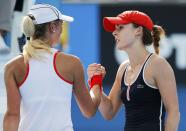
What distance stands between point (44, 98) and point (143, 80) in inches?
25.7

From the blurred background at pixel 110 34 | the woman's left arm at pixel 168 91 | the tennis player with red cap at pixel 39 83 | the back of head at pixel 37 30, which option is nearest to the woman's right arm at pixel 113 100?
the woman's left arm at pixel 168 91

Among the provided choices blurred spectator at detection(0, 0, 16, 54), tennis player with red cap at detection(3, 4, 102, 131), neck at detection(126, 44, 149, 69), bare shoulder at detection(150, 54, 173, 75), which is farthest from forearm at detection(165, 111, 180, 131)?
blurred spectator at detection(0, 0, 16, 54)

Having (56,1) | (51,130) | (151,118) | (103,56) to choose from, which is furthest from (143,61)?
(103,56)

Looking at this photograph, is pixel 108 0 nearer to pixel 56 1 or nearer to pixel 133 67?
pixel 56 1

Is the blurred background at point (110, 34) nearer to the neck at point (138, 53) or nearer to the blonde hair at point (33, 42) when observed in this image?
A: the neck at point (138, 53)

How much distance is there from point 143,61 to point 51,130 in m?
0.77

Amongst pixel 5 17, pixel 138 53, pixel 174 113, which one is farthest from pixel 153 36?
pixel 5 17

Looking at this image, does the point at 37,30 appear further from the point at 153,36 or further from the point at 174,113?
the point at 174,113

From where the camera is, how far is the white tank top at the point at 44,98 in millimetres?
3955

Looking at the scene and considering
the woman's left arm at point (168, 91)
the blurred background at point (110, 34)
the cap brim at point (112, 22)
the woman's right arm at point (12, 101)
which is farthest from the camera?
the blurred background at point (110, 34)

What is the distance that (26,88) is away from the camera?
3967 mm

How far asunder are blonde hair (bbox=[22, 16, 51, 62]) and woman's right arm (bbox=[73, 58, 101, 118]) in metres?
0.20

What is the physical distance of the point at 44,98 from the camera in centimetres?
396

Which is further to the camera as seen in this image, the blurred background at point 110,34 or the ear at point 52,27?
the blurred background at point 110,34
